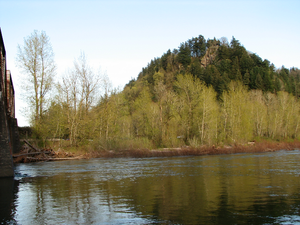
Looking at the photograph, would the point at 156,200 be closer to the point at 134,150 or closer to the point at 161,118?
the point at 134,150

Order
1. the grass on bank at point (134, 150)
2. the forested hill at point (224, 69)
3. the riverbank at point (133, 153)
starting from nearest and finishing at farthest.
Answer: the riverbank at point (133, 153)
the grass on bank at point (134, 150)
the forested hill at point (224, 69)

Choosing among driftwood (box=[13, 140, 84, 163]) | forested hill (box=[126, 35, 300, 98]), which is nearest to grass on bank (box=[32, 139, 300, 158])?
driftwood (box=[13, 140, 84, 163])

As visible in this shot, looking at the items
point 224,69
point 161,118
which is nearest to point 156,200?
point 161,118

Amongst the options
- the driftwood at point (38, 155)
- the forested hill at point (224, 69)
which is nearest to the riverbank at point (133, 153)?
the driftwood at point (38, 155)

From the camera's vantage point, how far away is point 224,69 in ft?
377

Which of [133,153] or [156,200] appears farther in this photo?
[133,153]

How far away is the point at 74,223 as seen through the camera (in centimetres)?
976

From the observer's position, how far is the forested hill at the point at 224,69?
102950 mm

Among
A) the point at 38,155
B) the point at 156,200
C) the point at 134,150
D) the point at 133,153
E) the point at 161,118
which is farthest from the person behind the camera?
the point at 161,118

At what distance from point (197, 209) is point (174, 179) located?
25.9ft

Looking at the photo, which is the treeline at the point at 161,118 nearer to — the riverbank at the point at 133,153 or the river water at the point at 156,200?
the riverbank at the point at 133,153

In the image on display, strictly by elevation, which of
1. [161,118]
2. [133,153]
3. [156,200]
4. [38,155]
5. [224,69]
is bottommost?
[156,200]

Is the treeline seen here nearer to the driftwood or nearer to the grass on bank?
the grass on bank

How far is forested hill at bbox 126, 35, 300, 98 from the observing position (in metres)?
103
